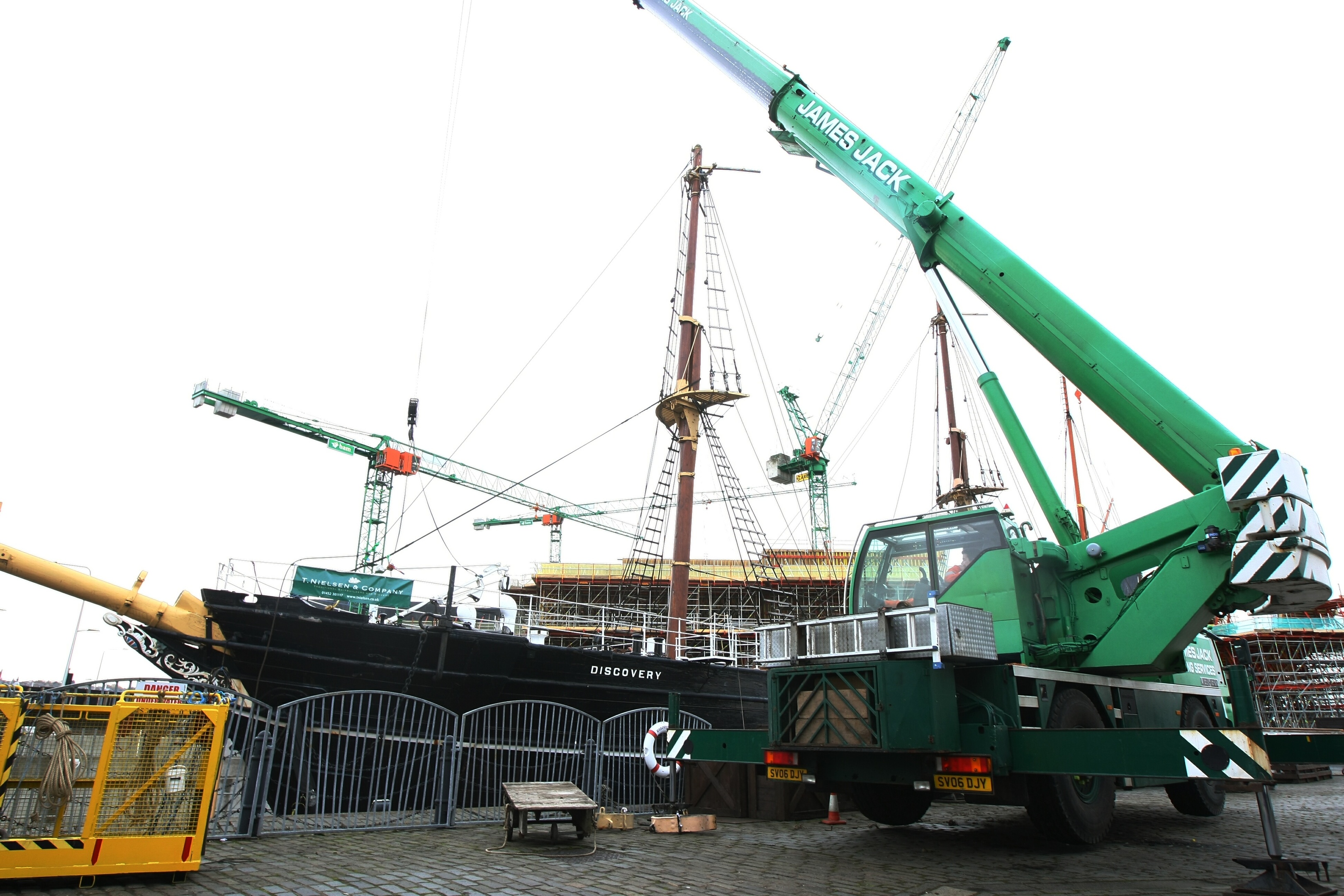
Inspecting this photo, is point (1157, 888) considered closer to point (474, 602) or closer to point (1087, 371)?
point (1087, 371)

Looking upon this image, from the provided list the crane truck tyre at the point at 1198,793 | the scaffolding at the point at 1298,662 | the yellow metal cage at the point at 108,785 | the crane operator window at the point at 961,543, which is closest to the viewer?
the yellow metal cage at the point at 108,785

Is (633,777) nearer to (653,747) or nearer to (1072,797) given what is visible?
(653,747)

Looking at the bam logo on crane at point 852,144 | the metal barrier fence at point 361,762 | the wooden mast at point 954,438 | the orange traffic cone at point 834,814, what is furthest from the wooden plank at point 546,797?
the wooden mast at point 954,438

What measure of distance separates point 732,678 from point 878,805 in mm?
7822

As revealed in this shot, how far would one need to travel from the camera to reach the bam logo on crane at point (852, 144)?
967cm

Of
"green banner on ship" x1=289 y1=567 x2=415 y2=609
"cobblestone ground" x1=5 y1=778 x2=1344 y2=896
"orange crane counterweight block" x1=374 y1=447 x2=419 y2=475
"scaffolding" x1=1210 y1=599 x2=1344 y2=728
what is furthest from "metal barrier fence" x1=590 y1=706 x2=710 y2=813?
"orange crane counterweight block" x1=374 y1=447 x2=419 y2=475

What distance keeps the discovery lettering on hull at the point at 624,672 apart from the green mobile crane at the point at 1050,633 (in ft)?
19.5

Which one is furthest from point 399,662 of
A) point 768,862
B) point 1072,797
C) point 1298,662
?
point 1298,662

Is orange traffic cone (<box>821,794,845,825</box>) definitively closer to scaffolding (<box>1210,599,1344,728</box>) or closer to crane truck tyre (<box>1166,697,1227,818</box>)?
crane truck tyre (<box>1166,697,1227,818</box>)

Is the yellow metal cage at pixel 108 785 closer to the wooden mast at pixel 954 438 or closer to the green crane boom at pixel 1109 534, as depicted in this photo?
the green crane boom at pixel 1109 534

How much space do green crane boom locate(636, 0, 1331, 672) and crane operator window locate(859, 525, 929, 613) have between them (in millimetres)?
20

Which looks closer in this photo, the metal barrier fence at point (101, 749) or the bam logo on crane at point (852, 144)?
the metal barrier fence at point (101, 749)

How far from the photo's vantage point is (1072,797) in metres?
6.50

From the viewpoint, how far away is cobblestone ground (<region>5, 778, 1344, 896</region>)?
5258 millimetres
